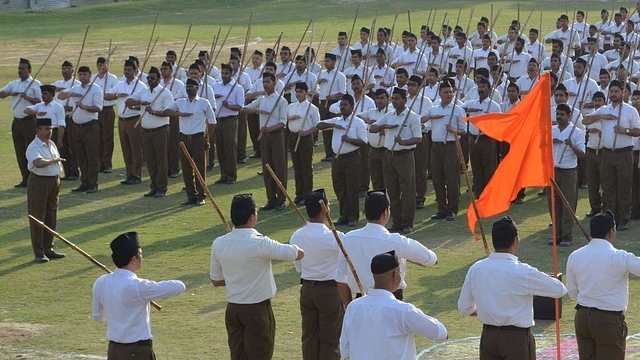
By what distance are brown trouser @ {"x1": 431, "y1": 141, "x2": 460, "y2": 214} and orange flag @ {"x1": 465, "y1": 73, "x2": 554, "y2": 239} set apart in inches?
275

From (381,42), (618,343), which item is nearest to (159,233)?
(618,343)

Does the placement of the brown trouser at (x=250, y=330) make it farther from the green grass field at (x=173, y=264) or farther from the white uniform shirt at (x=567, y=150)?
the white uniform shirt at (x=567, y=150)

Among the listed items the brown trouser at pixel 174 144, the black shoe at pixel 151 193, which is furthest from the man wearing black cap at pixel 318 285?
the brown trouser at pixel 174 144

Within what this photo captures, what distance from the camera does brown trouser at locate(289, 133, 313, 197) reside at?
18.9m

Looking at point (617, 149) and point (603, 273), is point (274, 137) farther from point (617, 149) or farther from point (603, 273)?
point (603, 273)

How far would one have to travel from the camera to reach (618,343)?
31.2 feet

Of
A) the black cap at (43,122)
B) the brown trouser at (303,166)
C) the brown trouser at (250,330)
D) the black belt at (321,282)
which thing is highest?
the black cap at (43,122)

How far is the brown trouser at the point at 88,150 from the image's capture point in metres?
20.2

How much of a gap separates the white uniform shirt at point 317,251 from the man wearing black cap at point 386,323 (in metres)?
2.71

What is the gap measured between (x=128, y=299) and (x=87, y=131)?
12.0 m

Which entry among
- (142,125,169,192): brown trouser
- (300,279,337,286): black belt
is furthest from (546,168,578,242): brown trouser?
(142,125,169,192): brown trouser

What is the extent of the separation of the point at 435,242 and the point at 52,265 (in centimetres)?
510

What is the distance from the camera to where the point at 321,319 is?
35.2ft

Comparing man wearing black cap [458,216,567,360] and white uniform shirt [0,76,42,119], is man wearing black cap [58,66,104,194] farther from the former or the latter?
man wearing black cap [458,216,567,360]
